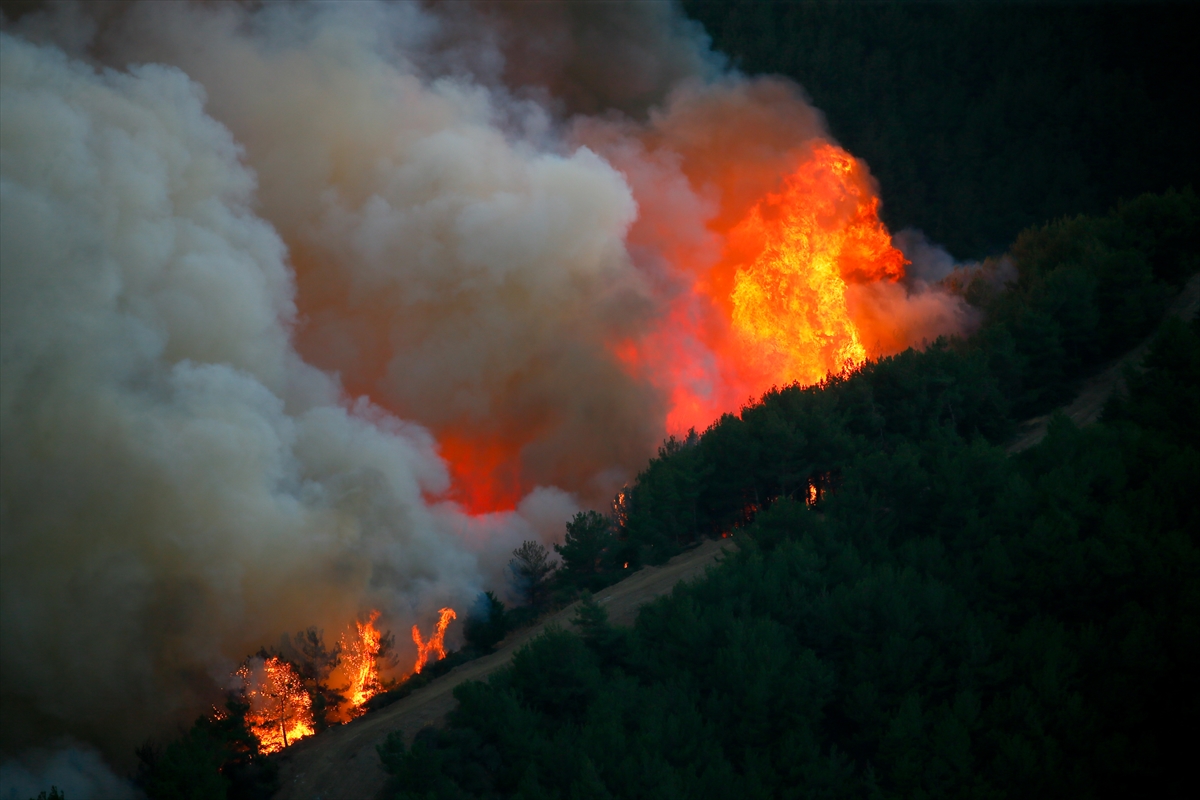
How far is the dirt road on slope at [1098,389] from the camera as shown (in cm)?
2664

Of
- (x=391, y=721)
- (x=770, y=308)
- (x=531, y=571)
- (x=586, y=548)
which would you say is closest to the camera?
(x=391, y=721)

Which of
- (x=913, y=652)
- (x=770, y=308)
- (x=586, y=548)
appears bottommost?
(x=913, y=652)

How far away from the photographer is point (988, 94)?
2096 inches

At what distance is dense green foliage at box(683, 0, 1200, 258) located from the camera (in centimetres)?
5012

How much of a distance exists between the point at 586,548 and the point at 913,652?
11.6m

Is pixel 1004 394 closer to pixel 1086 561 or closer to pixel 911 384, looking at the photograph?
pixel 911 384

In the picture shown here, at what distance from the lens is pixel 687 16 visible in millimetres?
49594

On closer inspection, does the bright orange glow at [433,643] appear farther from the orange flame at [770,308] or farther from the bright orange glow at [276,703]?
the orange flame at [770,308]

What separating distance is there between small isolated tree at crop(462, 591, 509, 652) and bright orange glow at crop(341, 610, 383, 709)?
247 centimetres

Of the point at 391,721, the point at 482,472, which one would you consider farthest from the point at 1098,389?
the point at 391,721

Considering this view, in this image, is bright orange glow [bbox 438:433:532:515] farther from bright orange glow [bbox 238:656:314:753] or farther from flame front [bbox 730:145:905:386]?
bright orange glow [bbox 238:656:314:753]

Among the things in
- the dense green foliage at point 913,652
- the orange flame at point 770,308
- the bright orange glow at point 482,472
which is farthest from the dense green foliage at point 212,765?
the orange flame at point 770,308

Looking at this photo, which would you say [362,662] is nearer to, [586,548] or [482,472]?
[586,548]

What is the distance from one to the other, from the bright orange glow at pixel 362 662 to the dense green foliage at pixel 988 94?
35.7 metres
